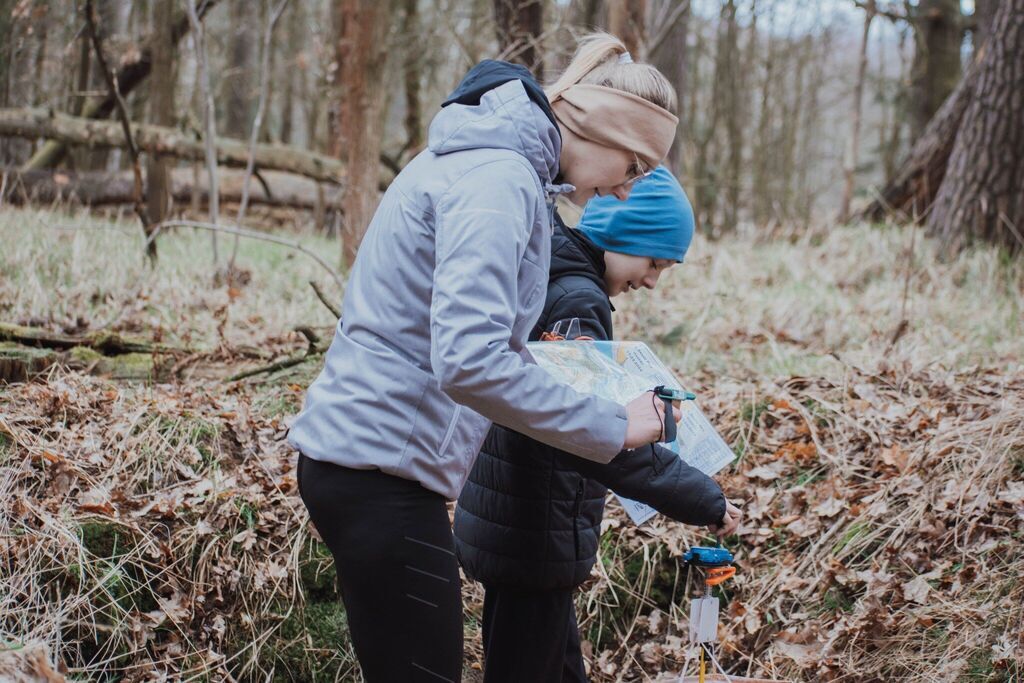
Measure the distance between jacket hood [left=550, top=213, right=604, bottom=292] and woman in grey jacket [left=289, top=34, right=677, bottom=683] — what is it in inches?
19.8

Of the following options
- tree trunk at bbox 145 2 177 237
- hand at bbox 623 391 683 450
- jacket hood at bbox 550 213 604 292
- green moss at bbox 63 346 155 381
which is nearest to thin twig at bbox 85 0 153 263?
tree trunk at bbox 145 2 177 237

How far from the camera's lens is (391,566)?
1991 mm

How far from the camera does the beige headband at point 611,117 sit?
212 cm

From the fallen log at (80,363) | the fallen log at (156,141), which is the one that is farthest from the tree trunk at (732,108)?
the fallen log at (80,363)

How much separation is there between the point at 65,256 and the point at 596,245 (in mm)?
4991

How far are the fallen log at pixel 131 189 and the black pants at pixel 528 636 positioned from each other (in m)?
8.17

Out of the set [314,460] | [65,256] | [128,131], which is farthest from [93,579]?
[128,131]

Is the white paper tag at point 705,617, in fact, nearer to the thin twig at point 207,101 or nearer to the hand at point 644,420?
the hand at point 644,420

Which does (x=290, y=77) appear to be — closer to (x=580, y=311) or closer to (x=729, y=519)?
(x=580, y=311)

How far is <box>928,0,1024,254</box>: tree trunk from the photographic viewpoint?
7668 mm

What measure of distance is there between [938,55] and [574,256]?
36.5 ft

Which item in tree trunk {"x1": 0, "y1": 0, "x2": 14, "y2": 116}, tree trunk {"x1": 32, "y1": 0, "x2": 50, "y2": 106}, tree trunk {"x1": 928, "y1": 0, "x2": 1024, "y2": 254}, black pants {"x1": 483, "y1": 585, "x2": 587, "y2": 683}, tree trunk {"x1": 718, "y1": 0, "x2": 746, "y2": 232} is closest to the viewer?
black pants {"x1": 483, "y1": 585, "x2": 587, "y2": 683}

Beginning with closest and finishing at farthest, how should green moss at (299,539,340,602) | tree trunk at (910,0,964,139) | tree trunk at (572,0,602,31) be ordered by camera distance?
green moss at (299,539,340,602)
tree trunk at (572,0,602,31)
tree trunk at (910,0,964,139)

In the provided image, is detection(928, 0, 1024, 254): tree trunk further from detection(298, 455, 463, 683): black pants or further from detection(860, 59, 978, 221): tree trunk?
detection(298, 455, 463, 683): black pants
